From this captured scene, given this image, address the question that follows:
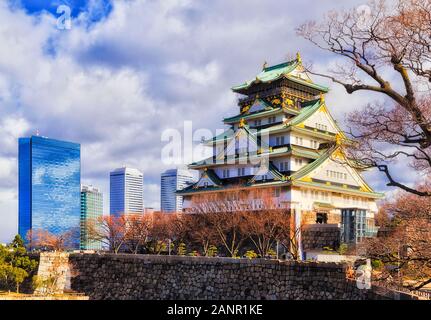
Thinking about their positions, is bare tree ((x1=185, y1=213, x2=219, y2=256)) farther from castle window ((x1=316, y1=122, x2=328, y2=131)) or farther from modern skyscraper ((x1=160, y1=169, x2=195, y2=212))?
modern skyscraper ((x1=160, y1=169, x2=195, y2=212))

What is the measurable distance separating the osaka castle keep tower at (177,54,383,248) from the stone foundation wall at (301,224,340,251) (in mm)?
536

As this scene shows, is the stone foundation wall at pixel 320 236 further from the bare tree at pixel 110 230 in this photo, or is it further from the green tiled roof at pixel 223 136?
the bare tree at pixel 110 230

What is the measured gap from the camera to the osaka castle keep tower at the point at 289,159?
38.2 meters

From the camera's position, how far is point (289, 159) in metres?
40.2

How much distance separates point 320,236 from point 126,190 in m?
91.1

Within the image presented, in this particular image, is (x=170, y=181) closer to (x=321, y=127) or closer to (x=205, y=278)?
(x=321, y=127)

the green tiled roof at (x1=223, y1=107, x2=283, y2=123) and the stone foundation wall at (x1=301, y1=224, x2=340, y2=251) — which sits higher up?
the green tiled roof at (x1=223, y1=107, x2=283, y2=123)

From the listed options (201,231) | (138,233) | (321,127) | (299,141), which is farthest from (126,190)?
(201,231)

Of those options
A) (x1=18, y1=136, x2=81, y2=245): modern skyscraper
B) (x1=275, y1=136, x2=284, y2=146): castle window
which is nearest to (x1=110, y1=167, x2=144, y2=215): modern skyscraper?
(x1=18, y1=136, x2=81, y2=245): modern skyscraper

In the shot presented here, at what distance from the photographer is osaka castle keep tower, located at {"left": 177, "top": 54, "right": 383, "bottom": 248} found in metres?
38.2

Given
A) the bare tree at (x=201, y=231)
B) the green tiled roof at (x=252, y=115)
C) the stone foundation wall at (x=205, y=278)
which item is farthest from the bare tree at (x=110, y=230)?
the green tiled roof at (x=252, y=115)
